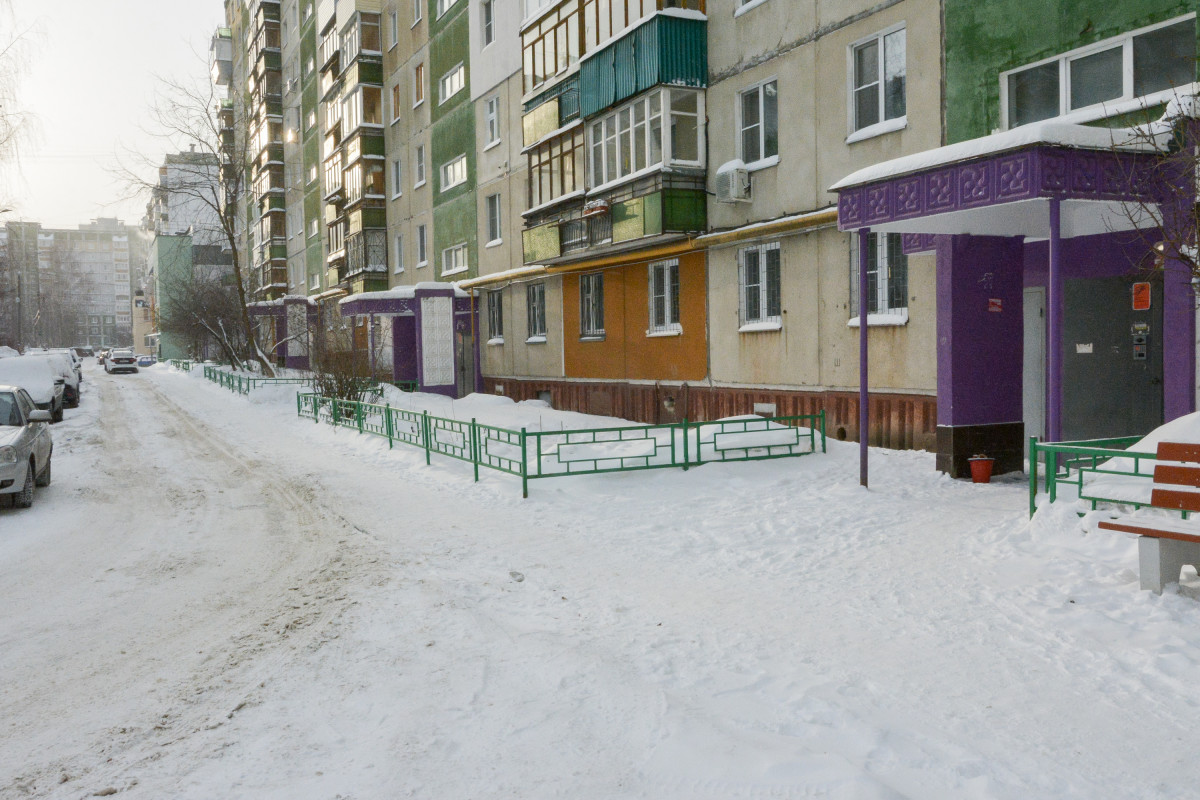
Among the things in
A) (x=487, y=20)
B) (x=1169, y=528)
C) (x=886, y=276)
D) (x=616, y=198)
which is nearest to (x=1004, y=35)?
(x=886, y=276)

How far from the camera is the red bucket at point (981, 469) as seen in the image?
10148 millimetres

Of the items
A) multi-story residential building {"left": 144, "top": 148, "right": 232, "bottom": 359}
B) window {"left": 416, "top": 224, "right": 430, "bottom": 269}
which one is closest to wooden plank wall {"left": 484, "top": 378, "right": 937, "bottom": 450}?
window {"left": 416, "top": 224, "right": 430, "bottom": 269}

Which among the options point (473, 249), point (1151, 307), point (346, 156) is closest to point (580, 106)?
point (473, 249)

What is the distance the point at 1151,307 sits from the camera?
Answer: 33.8ft

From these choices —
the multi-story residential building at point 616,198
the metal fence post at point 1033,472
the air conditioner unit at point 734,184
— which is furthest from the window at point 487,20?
the metal fence post at point 1033,472

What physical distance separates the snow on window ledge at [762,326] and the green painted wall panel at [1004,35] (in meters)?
4.05

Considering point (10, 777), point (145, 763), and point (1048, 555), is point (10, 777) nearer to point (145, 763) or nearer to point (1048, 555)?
point (145, 763)

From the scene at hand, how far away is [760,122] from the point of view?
1517 centimetres

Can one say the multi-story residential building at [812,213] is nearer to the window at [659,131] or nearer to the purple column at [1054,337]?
the window at [659,131]

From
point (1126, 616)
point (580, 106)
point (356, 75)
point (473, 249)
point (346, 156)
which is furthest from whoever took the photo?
point (346, 156)

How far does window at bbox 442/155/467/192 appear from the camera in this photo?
2705 cm

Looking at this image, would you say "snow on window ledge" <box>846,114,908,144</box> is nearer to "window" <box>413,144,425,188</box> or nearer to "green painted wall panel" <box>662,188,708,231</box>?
"green painted wall panel" <box>662,188,708,231</box>

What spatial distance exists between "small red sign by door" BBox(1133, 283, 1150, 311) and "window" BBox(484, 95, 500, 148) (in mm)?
18068

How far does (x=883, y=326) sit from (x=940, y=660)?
27.6 ft
